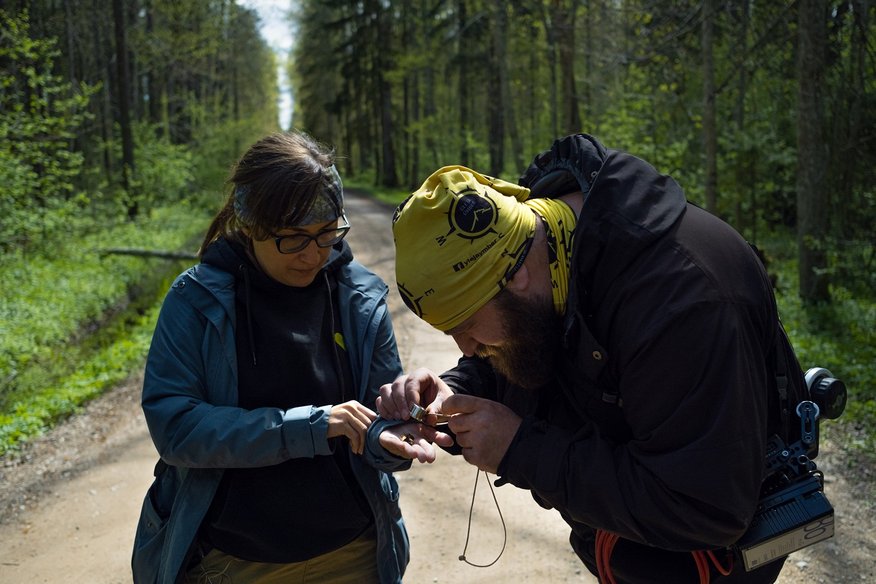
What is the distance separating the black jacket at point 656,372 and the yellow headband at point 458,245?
0.18m

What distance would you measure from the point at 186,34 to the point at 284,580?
944 inches

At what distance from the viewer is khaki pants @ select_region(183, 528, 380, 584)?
86.4 inches

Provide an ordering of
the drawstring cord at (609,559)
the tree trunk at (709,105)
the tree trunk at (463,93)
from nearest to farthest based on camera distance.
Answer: the drawstring cord at (609,559) < the tree trunk at (709,105) < the tree trunk at (463,93)

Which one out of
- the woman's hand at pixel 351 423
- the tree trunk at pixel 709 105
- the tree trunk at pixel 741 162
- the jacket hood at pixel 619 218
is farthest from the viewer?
the tree trunk at pixel 741 162

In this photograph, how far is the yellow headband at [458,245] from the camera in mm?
1724

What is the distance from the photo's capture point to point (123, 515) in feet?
16.4

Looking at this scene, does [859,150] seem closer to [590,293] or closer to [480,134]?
[590,293]

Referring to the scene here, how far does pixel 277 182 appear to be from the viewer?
7.38 ft

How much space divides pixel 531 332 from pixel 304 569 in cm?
113

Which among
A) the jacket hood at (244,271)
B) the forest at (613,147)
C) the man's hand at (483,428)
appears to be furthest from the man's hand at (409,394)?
the forest at (613,147)

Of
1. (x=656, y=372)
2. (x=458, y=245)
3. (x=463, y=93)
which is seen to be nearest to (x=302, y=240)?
(x=458, y=245)

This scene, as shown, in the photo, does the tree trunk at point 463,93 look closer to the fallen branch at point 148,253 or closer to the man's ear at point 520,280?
the fallen branch at point 148,253

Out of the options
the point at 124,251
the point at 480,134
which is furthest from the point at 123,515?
the point at 480,134

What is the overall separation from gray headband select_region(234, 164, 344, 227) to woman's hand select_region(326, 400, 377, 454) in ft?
2.00
